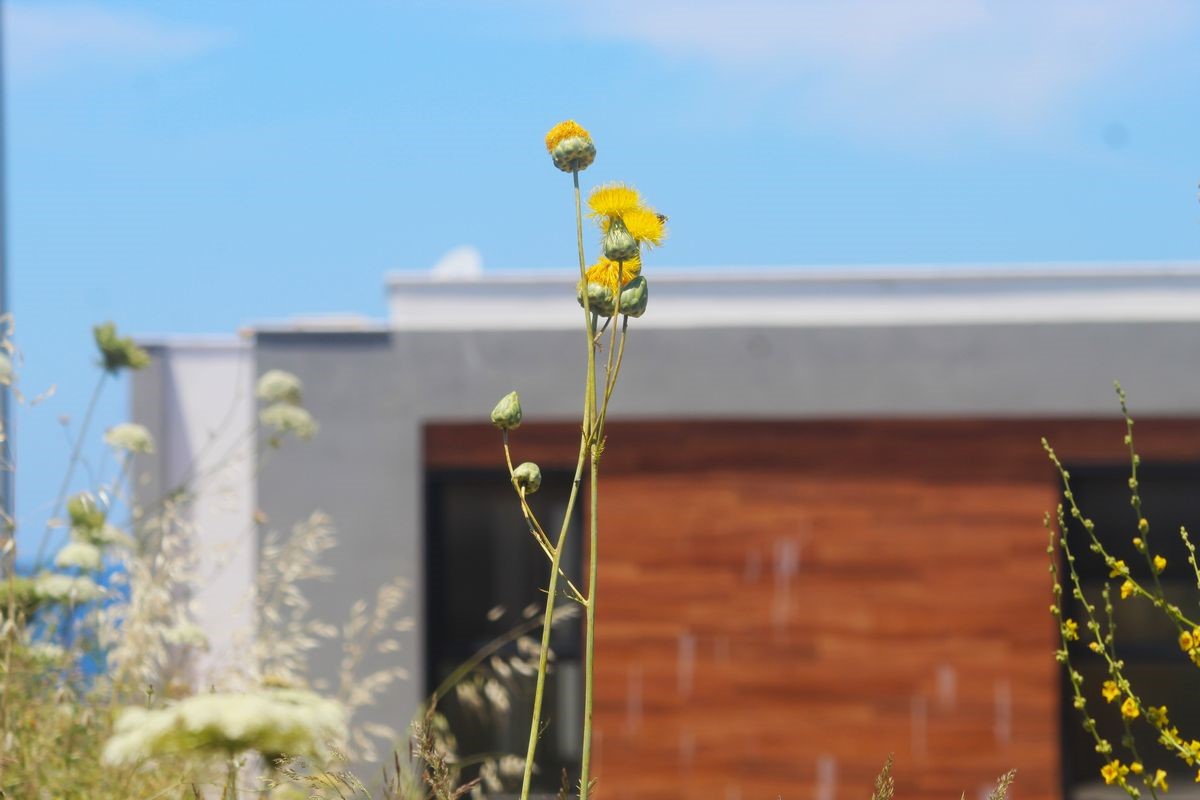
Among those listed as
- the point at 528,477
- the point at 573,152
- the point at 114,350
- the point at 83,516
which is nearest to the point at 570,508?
the point at 528,477

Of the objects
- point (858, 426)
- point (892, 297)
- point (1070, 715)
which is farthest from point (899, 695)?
point (892, 297)

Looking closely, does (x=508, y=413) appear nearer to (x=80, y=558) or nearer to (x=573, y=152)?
(x=573, y=152)

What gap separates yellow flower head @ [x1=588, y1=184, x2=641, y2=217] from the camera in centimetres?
182

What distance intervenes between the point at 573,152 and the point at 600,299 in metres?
0.20

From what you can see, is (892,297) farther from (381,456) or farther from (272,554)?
(272,554)

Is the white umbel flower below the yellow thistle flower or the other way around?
below

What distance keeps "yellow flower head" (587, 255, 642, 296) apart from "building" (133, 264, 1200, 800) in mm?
4664

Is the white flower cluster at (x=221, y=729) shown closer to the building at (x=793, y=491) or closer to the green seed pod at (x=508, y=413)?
the green seed pod at (x=508, y=413)

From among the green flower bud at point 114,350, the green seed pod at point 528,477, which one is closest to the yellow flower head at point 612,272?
the green seed pod at point 528,477

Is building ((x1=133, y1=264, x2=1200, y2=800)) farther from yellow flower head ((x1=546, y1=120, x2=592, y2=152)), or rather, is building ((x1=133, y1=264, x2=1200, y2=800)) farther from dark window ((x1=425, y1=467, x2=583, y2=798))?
yellow flower head ((x1=546, y1=120, x2=592, y2=152))

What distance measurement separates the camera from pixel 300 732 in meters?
1.36

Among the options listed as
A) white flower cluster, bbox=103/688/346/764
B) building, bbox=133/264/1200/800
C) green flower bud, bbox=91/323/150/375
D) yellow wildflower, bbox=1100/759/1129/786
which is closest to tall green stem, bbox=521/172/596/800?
white flower cluster, bbox=103/688/346/764

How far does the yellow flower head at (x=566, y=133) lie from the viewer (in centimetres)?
178

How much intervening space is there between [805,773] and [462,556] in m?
1.93
